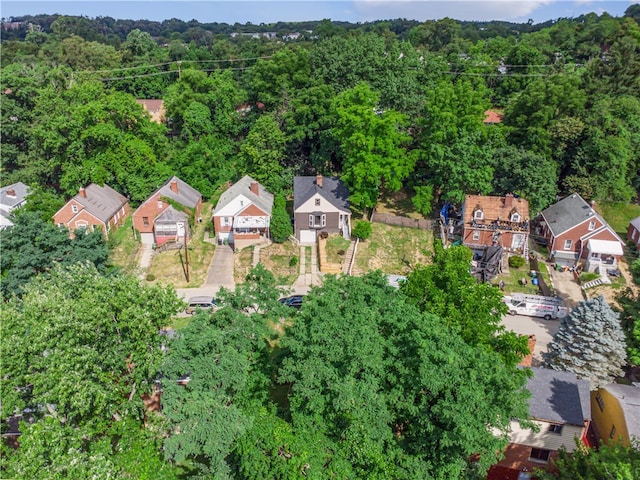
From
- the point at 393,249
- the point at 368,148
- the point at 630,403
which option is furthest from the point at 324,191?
the point at 630,403

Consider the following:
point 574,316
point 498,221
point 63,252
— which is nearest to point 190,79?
point 63,252

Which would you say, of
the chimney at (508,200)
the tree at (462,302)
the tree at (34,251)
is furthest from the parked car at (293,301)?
the chimney at (508,200)

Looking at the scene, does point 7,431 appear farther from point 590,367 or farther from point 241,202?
point 590,367

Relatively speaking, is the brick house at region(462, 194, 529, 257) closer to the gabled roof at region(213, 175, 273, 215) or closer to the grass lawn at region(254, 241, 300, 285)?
the grass lawn at region(254, 241, 300, 285)

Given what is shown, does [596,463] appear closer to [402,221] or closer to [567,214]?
[402,221]

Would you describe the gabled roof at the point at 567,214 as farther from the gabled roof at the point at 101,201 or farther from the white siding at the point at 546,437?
the gabled roof at the point at 101,201

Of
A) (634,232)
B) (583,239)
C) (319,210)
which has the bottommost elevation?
(634,232)

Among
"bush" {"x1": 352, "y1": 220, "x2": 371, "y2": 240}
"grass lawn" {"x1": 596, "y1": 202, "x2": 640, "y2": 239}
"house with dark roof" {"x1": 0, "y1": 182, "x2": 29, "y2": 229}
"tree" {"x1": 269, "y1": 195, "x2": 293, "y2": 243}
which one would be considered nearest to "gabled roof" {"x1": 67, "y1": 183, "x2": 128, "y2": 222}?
"house with dark roof" {"x1": 0, "y1": 182, "x2": 29, "y2": 229}
